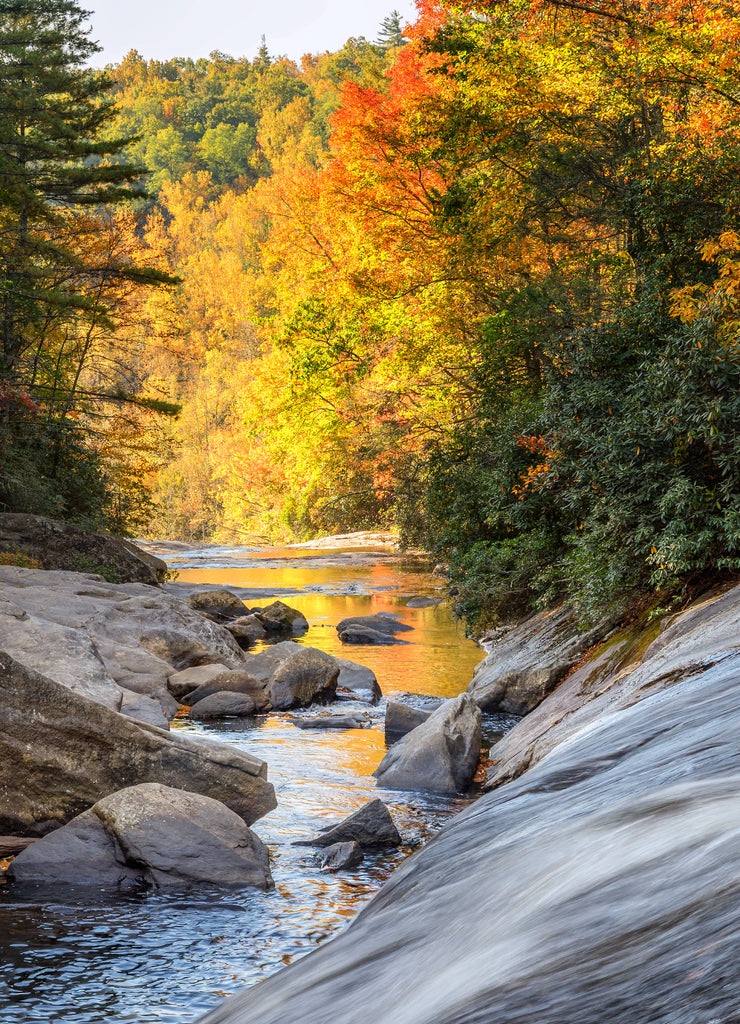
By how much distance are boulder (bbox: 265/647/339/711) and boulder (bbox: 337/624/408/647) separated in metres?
4.95

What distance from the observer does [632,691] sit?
6.72 metres

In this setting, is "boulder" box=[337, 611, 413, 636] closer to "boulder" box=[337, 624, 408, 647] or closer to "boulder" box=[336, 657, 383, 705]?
"boulder" box=[337, 624, 408, 647]

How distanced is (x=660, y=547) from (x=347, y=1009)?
5.62 meters

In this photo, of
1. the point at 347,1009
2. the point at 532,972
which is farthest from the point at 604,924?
the point at 347,1009

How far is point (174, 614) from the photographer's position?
559 inches

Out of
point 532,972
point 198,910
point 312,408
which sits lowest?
point 198,910

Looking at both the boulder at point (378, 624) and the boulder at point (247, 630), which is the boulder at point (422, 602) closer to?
the boulder at point (378, 624)

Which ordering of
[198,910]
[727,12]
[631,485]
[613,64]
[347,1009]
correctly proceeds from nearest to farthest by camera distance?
[347,1009], [198,910], [631,485], [727,12], [613,64]

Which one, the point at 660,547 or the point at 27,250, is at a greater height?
the point at 27,250

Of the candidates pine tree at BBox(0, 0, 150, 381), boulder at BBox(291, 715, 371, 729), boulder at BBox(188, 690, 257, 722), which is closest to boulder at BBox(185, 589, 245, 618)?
pine tree at BBox(0, 0, 150, 381)

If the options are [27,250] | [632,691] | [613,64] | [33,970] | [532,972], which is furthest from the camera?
[27,250]

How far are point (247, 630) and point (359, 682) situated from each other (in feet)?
17.1

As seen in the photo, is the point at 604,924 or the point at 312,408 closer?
the point at 604,924

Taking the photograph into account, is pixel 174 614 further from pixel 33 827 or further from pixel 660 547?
pixel 660 547
